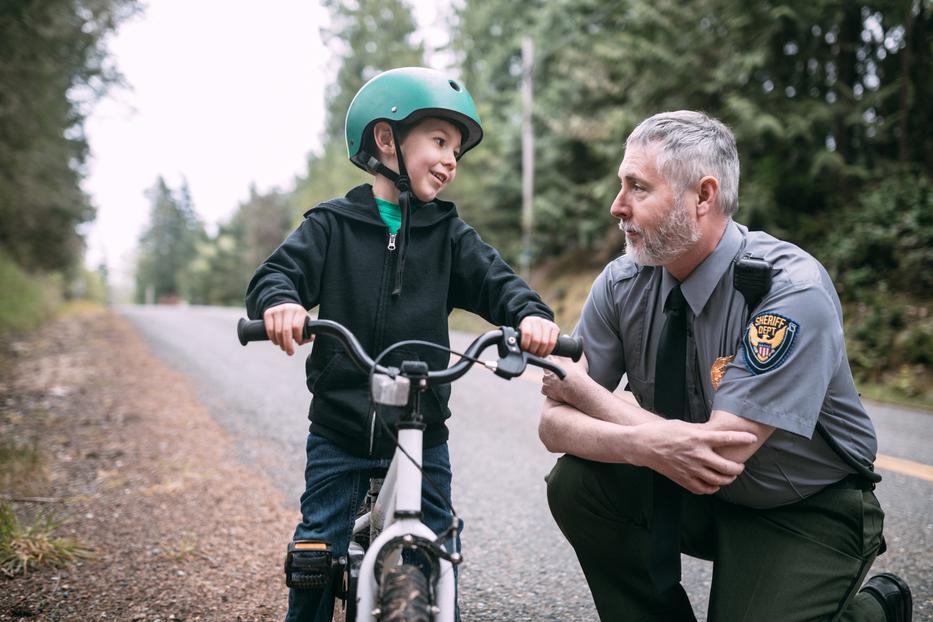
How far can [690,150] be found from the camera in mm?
2295

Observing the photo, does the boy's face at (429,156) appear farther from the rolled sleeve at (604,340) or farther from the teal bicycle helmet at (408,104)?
the rolled sleeve at (604,340)

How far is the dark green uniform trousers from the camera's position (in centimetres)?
218

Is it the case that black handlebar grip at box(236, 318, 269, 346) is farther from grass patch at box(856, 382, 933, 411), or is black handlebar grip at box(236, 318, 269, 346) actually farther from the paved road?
grass patch at box(856, 382, 933, 411)

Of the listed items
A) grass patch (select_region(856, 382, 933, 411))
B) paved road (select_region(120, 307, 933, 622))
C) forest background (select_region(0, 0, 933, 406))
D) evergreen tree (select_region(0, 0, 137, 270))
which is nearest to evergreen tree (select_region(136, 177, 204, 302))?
forest background (select_region(0, 0, 933, 406))

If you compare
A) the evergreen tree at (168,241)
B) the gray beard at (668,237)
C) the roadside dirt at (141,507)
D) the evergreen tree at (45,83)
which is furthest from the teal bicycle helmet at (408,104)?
the evergreen tree at (168,241)

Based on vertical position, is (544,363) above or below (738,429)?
above

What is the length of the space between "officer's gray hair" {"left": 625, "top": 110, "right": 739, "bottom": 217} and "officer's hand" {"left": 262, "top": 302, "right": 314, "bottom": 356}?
4.11 feet

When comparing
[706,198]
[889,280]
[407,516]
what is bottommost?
[407,516]

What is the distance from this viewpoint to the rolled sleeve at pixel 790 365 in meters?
2.05

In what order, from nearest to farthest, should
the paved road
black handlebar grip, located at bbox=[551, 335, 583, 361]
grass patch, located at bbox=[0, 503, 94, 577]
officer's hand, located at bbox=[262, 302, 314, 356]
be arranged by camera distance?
officer's hand, located at bbox=[262, 302, 314, 356] → black handlebar grip, located at bbox=[551, 335, 583, 361] → grass patch, located at bbox=[0, 503, 94, 577] → the paved road

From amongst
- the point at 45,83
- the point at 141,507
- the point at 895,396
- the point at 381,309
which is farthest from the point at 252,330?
the point at 45,83

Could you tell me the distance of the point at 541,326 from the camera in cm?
197

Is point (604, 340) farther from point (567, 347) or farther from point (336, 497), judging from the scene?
point (336, 497)

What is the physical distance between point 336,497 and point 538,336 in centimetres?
88
